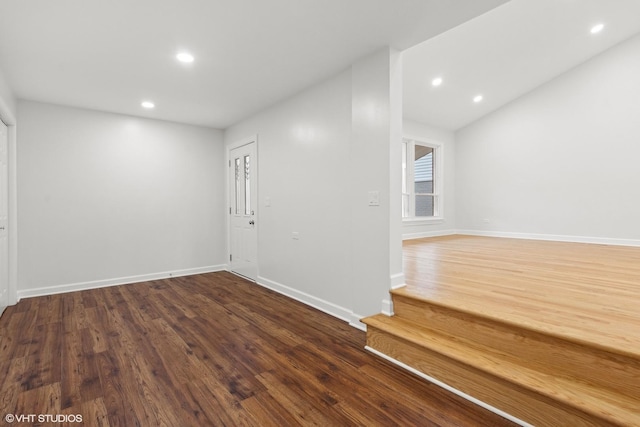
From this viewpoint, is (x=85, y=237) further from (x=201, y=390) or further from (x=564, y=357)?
(x=564, y=357)

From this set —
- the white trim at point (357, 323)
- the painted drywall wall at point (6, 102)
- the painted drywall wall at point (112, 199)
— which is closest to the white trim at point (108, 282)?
the painted drywall wall at point (112, 199)

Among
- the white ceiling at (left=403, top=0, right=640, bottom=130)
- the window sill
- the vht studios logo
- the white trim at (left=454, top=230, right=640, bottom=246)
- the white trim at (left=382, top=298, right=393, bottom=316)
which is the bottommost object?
the vht studios logo

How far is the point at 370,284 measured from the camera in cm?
286

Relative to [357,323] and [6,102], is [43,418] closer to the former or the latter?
[357,323]

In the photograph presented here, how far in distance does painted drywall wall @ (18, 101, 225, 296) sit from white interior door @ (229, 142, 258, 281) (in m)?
0.36

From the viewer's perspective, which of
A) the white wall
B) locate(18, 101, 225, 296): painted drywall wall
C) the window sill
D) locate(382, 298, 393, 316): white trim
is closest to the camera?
locate(382, 298, 393, 316): white trim

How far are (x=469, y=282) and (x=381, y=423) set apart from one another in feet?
5.77

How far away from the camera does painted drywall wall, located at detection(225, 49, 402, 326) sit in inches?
109

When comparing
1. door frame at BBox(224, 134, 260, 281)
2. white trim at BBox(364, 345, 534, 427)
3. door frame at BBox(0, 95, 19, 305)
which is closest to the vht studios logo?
white trim at BBox(364, 345, 534, 427)

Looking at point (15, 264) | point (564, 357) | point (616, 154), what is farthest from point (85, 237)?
point (616, 154)

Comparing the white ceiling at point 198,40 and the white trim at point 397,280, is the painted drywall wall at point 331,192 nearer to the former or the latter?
the white trim at point 397,280

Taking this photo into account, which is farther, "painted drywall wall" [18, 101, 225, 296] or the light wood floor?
"painted drywall wall" [18, 101, 225, 296]

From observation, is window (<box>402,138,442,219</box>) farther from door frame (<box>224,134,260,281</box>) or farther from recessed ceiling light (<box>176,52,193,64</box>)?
recessed ceiling light (<box>176,52,193,64</box>)

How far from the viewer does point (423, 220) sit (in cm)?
665
